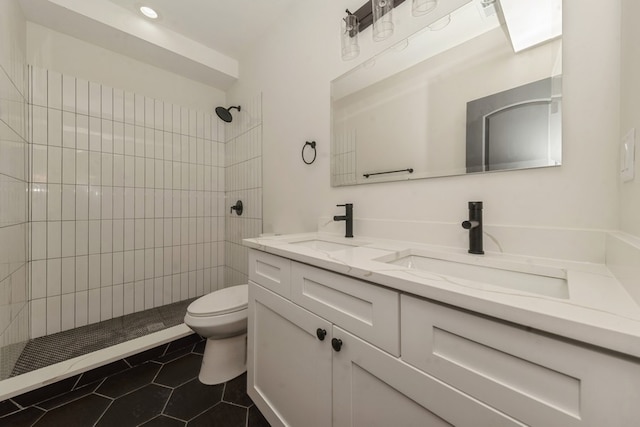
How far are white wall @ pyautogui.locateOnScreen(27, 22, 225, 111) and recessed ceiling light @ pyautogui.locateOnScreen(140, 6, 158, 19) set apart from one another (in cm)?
45

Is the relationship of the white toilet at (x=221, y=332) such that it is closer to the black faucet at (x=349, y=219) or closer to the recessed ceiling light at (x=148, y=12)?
the black faucet at (x=349, y=219)

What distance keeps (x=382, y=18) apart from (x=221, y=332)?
5.77ft

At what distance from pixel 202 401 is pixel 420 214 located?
1.40 m

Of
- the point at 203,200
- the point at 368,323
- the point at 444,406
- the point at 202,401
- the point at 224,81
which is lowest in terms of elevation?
the point at 202,401

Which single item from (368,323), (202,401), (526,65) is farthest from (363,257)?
(202,401)

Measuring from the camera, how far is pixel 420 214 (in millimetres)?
1062

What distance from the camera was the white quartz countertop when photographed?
34cm

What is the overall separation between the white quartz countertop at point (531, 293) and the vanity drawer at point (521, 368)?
3 centimetres

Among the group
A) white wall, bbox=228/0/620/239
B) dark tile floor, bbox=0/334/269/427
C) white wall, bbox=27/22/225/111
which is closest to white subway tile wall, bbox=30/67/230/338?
white wall, bbox=27/22/225/111

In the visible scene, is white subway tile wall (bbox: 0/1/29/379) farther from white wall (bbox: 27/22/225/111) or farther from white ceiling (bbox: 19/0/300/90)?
white ceiling (bbox: 19/0/300/90)

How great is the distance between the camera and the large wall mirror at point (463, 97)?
79cm

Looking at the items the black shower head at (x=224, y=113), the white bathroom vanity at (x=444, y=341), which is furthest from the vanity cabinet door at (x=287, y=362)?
the black shower head at (x=224, y=113)

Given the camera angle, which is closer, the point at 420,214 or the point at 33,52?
the point at 420,214

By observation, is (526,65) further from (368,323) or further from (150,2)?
(150,2)
